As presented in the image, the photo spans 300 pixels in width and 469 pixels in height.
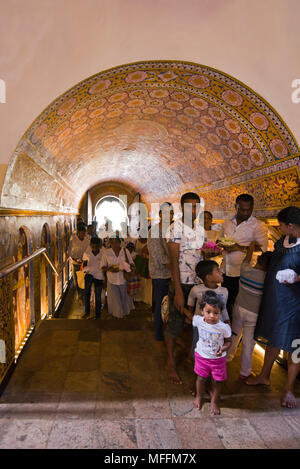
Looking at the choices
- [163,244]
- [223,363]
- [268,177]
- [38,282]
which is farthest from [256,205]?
[38,282]

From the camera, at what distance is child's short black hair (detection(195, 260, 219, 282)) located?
3.00 m

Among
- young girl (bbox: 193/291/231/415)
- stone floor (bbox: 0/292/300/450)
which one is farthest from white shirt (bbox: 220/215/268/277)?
young girl (bbox: 193/291/231/415)

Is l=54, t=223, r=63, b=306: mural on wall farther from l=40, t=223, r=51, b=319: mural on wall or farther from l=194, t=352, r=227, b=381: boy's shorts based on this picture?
l=194, t=352, r=227, b=381: boy's shorts

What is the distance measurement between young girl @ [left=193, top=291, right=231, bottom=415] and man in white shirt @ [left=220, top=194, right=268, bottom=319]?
4.35 ft

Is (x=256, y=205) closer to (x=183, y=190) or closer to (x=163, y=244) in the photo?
(x=163, y=244)

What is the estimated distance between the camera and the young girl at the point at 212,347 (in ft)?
8.94

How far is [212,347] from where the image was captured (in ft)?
8.94

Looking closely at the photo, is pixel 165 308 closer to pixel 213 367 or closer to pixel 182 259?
pixel 182 259

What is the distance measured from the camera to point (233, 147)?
654 centimetres

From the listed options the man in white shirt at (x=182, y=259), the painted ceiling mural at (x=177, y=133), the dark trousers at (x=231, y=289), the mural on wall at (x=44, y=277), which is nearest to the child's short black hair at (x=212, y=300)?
the man in white shirt at (x=182, y=259)

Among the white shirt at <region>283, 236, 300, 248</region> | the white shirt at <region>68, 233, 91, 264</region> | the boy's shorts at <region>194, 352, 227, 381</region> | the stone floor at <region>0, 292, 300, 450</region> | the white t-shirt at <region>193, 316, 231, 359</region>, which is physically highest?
the white shirt at <region>283, 236, 300, 248</region>

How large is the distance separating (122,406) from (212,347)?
0.99m

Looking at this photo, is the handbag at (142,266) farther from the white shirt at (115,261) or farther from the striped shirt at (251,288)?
the striped shirt at (251,288)
